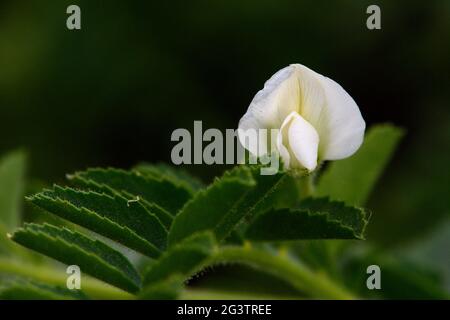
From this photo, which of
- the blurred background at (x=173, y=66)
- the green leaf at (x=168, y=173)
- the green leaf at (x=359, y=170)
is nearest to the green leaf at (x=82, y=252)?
the green leaf at (x=168, y=173)

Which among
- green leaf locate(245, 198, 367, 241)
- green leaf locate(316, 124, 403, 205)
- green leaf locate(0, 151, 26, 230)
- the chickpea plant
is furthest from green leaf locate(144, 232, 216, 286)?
green leaf locate(0, 151, 26, 230)

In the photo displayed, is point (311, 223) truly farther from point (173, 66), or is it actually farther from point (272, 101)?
point (173, 66)

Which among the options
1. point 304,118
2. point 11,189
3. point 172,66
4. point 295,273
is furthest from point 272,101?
point 172,66

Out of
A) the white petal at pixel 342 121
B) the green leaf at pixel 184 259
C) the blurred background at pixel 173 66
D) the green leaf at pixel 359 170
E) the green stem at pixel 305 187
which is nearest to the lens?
the green leaf at pixel 184 259

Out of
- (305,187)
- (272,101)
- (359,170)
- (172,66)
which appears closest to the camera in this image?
(272,101)

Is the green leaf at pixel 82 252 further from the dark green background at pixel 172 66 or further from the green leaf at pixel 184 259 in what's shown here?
the dark green background at pixel 172 66

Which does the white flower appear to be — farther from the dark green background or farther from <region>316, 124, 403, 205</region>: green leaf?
the dark green background

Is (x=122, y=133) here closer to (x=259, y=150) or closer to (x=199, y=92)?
(x=199, y=92)
